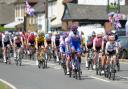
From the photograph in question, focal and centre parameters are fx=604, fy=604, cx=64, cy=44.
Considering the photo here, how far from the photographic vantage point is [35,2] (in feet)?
325

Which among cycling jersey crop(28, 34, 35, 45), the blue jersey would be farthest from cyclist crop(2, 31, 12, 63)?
the blue jersey

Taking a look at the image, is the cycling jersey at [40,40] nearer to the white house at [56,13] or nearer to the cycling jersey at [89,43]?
the cycling jersey at [89,43]

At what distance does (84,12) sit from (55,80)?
49.8 metres

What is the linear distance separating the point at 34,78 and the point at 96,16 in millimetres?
48370

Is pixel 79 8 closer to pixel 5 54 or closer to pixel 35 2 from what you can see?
pixel 35 2

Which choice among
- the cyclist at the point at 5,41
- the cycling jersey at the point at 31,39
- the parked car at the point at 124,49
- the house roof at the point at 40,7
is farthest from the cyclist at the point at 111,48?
the house roof at the point at 40,7

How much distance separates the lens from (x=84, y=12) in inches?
2803

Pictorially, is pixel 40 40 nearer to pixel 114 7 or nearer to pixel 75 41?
pixel 75 41

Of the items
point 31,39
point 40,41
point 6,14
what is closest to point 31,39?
point 31,39

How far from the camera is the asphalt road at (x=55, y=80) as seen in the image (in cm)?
1947

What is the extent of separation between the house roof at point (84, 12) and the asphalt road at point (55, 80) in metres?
43.6

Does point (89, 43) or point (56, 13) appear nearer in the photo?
point (89, 43)

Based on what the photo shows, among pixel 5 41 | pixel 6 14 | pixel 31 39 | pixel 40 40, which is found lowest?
pixel 31 39

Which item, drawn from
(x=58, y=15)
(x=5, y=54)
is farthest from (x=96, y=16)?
(x=5, y=54)
